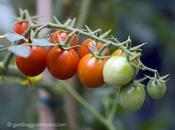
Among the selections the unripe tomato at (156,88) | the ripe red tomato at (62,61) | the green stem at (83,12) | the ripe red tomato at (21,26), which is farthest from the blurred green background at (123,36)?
the unripe tomato at (156,88)

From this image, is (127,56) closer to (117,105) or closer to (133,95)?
(133,95)

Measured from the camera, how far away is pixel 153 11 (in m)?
1.61

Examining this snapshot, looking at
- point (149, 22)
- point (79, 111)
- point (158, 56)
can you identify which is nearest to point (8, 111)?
point (79, 111)

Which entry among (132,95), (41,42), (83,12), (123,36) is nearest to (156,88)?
(132,95)

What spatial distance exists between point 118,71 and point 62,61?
0.30 ft

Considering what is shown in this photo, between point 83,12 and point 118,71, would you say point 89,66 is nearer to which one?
point 118,71

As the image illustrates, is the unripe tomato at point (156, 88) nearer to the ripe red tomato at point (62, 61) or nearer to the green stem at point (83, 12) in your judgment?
the ripe red tomato at point (62, 61)

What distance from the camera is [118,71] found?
543 mm

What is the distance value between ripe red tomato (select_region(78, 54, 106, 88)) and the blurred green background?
320mm

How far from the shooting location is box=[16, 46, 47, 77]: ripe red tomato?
593 millimetres

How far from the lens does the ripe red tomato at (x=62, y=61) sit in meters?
0.60

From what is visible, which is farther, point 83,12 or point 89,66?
point 83,12

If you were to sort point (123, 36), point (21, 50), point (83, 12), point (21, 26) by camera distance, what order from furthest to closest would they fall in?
1. point (123, 36)
2. point (83, 12)
3. point (21, 26)
4. point (21, 50)

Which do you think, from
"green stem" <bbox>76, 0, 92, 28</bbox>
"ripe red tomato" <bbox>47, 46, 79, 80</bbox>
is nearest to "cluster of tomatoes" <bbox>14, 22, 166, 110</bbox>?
"ripe red tomato" <bbox>47, 46, 79, 80</bbox>
